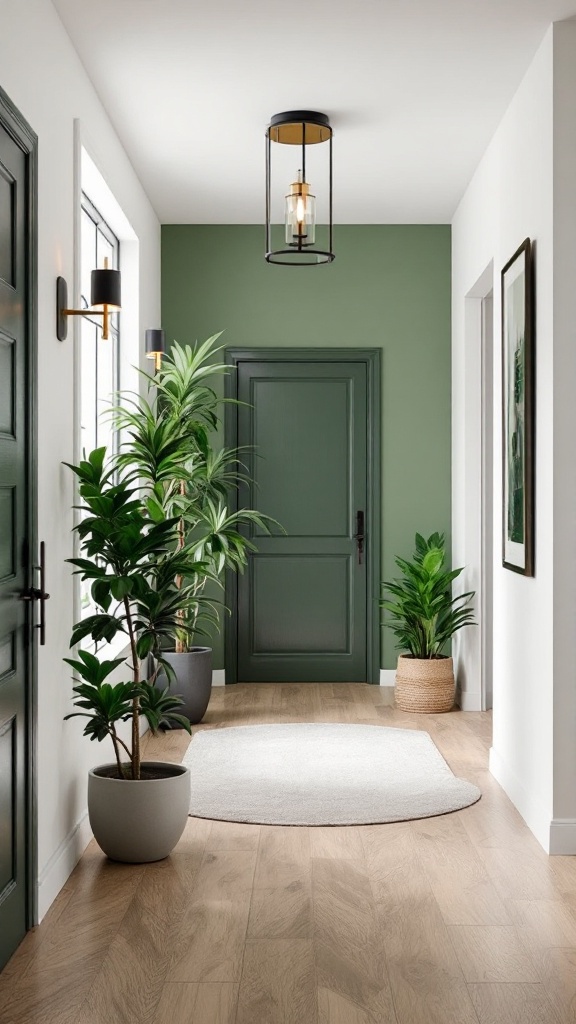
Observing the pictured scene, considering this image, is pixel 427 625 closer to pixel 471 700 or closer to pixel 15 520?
pixel 471 700

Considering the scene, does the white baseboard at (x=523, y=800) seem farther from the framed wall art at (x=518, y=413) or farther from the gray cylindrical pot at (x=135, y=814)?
the gray cylindrical pot at (x=135, y=814)

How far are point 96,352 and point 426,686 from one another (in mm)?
2544

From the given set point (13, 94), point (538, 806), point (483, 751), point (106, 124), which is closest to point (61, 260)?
point (13, 94)

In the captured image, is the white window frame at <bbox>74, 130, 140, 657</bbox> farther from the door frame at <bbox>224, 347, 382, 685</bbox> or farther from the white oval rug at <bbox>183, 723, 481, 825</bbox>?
the door frame at <bbox>224, 347, 382, 685</bbox>

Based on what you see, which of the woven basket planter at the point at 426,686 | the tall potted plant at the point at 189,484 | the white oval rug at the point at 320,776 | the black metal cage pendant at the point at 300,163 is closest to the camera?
the white oval rug at the point at 320,776

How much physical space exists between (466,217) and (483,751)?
A: 2827 mm

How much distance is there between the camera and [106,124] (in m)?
4.45

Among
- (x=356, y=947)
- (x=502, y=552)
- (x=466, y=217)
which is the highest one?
(x=466, y=217)

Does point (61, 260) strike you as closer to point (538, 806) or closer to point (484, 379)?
point (538, 806)

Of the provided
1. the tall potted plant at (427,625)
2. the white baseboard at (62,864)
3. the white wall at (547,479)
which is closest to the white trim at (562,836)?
the white wall at (547,479)

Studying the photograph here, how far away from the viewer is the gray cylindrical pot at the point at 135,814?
3365 millimetres

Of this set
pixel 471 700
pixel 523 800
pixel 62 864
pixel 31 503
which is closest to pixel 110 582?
pixel 31 503

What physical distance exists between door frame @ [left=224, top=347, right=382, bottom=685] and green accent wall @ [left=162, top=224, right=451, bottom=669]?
0.15 ft

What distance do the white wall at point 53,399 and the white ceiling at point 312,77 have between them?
29 cm
